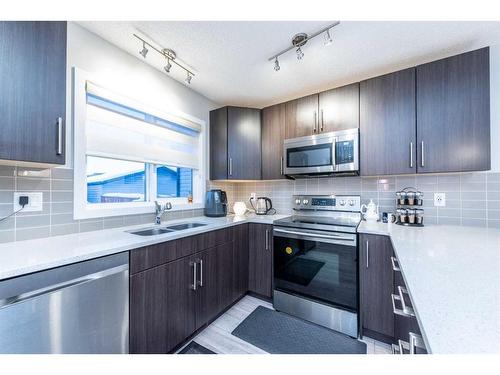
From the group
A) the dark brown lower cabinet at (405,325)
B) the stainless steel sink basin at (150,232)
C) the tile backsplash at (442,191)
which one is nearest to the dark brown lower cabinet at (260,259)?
the tile backsplash at (442,191)

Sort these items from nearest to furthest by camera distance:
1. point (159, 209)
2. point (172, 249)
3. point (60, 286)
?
point (60, 286), point (172, 249), point (159, 209)

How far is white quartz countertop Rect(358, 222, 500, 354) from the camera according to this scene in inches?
17.4

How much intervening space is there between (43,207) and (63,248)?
43 cm

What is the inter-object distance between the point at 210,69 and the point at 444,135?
203 cm

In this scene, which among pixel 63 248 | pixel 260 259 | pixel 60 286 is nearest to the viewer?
pixel 60 286

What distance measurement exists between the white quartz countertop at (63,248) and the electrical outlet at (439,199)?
7.05ft

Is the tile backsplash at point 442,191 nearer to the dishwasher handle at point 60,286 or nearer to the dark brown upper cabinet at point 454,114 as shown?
the dark brown upper cabinet at point 454,114

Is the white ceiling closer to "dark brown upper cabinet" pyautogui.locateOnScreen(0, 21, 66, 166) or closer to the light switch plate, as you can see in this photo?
"dark brown upper cabinet" pyautogui.locateOnScreen(0, 21, 66, 166)

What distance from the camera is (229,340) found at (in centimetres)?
159

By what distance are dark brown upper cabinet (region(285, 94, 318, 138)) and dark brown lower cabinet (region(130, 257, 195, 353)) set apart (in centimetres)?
167

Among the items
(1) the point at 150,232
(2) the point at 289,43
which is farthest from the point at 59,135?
(2) the point at 289,43

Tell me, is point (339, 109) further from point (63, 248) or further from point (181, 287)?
point (63, 248)

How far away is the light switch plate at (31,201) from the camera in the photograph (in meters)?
1.20
